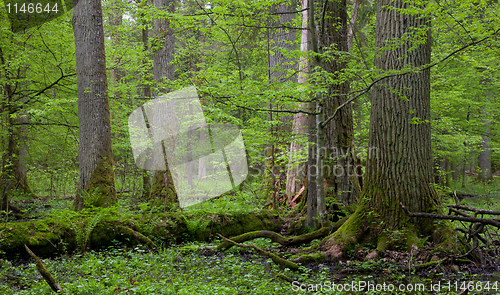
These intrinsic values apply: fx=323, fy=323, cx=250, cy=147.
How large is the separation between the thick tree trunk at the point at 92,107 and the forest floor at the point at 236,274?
240 centimetres

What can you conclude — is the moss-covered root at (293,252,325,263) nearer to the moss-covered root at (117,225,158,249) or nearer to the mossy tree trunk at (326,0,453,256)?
the mossy tree trunk at (326,0,453,256)

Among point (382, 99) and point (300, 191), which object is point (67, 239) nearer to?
point (300, 191)

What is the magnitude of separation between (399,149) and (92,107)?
7.13 m

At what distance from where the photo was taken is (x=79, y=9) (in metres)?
8.31

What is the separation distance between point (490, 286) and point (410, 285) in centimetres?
97

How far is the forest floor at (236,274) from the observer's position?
405cm

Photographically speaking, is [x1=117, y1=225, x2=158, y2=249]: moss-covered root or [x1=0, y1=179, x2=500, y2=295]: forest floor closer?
[x1=0, y1=179, x2=500, y2=295]: forest floor

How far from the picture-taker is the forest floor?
405cm

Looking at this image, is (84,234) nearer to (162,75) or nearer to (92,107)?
(92,107)

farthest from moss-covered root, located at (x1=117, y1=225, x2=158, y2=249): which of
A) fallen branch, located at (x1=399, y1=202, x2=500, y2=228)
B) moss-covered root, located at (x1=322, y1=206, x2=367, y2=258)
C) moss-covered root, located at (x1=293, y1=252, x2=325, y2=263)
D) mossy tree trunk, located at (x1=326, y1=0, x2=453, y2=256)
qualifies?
fallen branch, located at (x1=399, y1=202, x2=500, y2=228)

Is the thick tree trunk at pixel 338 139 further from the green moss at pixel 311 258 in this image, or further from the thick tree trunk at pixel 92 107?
the thick tree trunk at pixel 92 107

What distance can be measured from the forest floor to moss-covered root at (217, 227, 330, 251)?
0.17 metres

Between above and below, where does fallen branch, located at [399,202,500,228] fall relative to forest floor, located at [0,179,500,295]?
above

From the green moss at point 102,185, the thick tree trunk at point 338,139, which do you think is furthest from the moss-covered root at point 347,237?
the green moss at point 102,185
